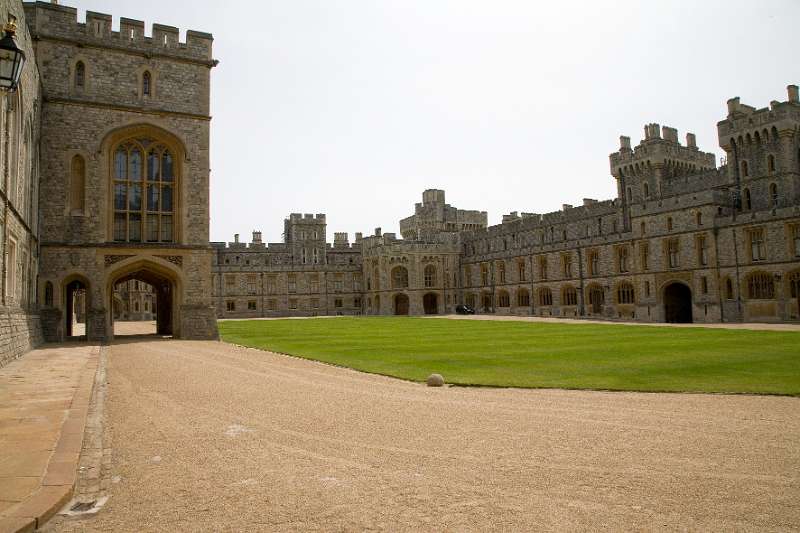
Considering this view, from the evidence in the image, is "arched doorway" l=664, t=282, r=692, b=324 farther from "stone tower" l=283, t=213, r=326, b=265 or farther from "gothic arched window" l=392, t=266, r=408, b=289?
"stone tower" l=283, t=213, r=326, b=265

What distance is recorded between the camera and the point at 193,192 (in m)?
24.4

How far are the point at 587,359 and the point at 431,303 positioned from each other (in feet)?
155

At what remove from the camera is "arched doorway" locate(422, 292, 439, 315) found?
60247 millimetres

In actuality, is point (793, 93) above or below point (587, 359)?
above

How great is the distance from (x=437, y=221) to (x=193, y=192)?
46.9m

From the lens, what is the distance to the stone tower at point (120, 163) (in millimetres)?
22312

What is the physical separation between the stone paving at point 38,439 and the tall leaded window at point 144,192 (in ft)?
42.8

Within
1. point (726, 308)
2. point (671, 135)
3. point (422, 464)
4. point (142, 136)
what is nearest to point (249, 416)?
point (422, 464)

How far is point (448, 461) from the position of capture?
5.47 meters

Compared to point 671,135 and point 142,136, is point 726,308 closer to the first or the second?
point 671,135

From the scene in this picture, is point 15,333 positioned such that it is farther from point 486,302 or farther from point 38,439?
point 486,302

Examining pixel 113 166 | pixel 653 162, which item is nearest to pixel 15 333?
pixel 113 166

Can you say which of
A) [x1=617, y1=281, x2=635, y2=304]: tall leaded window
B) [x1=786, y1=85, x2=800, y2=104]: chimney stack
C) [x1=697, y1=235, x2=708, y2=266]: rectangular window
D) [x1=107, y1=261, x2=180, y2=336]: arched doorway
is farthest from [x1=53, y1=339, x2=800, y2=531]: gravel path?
[x1=786, y1=85, x2=800, y2=104]: chimney stack

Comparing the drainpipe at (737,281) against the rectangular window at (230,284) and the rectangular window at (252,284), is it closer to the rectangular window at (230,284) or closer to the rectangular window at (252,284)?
the rectangular window at (252,284)
